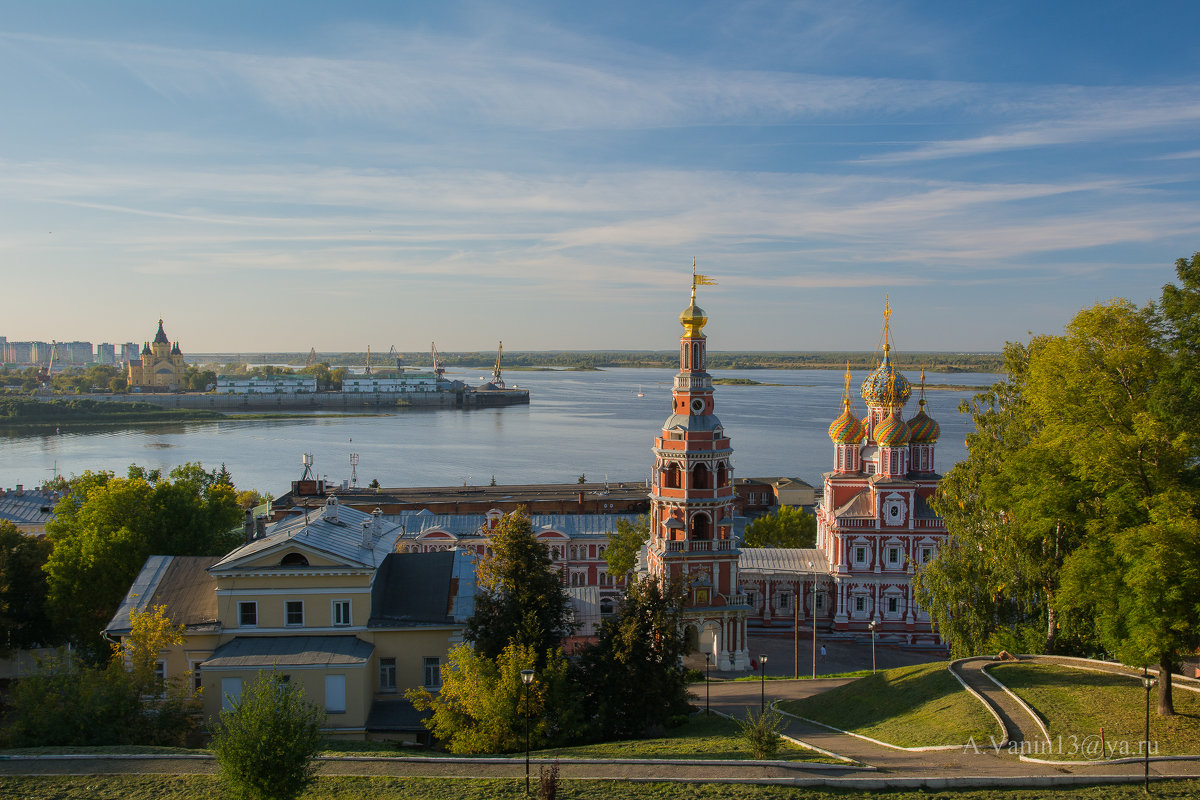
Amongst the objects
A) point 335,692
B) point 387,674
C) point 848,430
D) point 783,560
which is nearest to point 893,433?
point 848,430

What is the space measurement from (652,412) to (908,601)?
88.4 metres

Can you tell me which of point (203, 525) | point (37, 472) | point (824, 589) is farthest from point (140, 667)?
point (37, 472)

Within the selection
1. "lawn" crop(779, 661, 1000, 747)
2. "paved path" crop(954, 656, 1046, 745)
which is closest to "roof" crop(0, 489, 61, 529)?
"lawn" crop(779, 661, 1000, 747)

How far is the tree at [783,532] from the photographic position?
3300 centimetres

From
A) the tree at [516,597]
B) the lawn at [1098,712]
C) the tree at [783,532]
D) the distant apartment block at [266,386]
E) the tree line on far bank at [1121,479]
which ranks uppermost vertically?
the distant apartment block at [266,386]

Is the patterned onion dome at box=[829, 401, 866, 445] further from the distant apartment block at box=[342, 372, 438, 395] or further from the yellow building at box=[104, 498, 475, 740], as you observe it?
the distant apartment block at box=[342, 372, 438, 395]

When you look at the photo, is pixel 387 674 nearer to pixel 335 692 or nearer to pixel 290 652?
pixel 335 692

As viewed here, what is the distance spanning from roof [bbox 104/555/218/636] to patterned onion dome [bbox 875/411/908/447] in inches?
764

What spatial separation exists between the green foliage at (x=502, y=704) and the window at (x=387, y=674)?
2.59 m

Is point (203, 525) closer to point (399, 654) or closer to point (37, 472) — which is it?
point (399, 654)

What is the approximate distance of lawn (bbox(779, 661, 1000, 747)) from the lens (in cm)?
1284

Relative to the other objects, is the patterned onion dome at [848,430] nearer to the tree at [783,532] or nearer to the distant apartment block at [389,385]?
the tree at [783,532]

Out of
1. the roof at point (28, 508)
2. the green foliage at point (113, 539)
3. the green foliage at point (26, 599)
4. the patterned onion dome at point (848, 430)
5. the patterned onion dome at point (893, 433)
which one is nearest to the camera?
the green foliage at point (113, 539)

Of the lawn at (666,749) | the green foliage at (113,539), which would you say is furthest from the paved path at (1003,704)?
the green foliage at (113,539)
